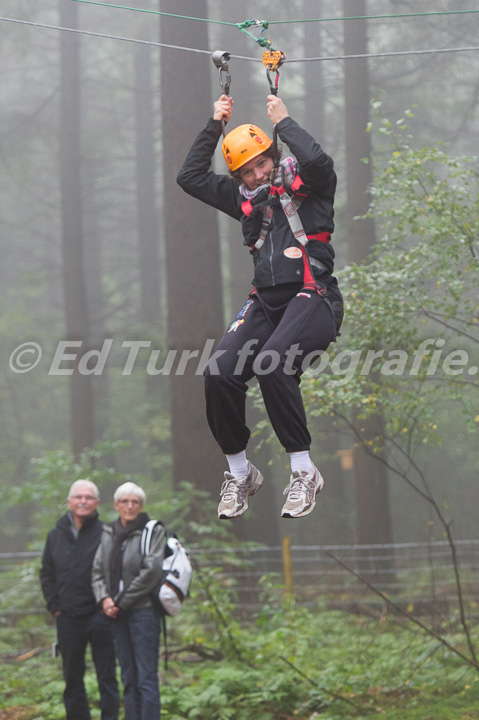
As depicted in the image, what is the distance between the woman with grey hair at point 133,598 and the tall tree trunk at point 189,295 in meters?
4.15

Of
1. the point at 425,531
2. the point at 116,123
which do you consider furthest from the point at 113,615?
the point at 116,123

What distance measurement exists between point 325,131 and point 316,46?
320 centimetres

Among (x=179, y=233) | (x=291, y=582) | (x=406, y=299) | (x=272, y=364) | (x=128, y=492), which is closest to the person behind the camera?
(x=272, y=364)

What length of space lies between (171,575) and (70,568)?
2.98 ft

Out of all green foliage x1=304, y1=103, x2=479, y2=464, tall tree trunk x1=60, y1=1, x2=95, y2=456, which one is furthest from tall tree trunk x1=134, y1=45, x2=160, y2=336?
green foliage x1=304, y1=103, x2=479, y2=464

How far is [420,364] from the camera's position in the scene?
25.2 ft

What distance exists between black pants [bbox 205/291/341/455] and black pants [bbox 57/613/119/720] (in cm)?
288

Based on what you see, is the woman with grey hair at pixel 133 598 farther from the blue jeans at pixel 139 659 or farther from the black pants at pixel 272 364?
the black pants at pixel 272 364

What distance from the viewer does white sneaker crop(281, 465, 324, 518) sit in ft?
12.2

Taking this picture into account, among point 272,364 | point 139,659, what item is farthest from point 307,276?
point 139,659

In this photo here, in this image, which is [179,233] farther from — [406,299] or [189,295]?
[406,299]

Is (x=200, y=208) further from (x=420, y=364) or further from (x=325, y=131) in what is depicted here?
(x=325, y=131)

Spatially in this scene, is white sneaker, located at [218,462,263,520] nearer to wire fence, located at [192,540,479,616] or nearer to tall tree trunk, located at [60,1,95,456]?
wire fence, located at [192,540,479,616]

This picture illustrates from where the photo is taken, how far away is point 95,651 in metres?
6.32
